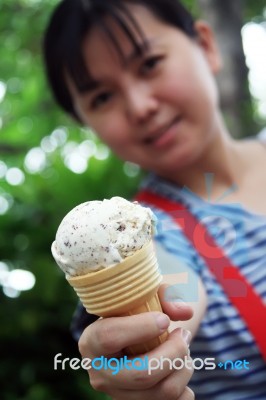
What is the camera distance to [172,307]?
421 mm

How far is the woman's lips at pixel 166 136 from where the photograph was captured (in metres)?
0.73

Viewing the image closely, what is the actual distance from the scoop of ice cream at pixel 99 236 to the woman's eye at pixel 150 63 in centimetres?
38

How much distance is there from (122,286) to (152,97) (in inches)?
15.5

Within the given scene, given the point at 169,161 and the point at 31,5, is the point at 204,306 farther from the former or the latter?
the point at 31,5

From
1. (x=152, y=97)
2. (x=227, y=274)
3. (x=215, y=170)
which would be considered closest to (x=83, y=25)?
(x=152, y=97)

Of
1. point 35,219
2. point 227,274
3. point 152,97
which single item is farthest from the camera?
point 35,219

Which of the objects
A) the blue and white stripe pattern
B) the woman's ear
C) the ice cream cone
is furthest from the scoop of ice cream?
the woman's ear

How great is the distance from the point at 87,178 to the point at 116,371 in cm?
100

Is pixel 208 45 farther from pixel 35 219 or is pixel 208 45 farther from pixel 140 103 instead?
pixel 35 219

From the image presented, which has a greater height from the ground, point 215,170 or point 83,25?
point 83,25

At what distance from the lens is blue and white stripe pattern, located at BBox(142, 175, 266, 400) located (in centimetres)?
59

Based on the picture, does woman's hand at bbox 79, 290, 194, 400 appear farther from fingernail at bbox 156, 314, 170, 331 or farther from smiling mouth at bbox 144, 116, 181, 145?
smiling mouth at bbox 144, 116, 181, 145

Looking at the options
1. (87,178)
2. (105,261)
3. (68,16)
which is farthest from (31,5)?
(105,261)

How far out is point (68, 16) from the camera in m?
0.79
